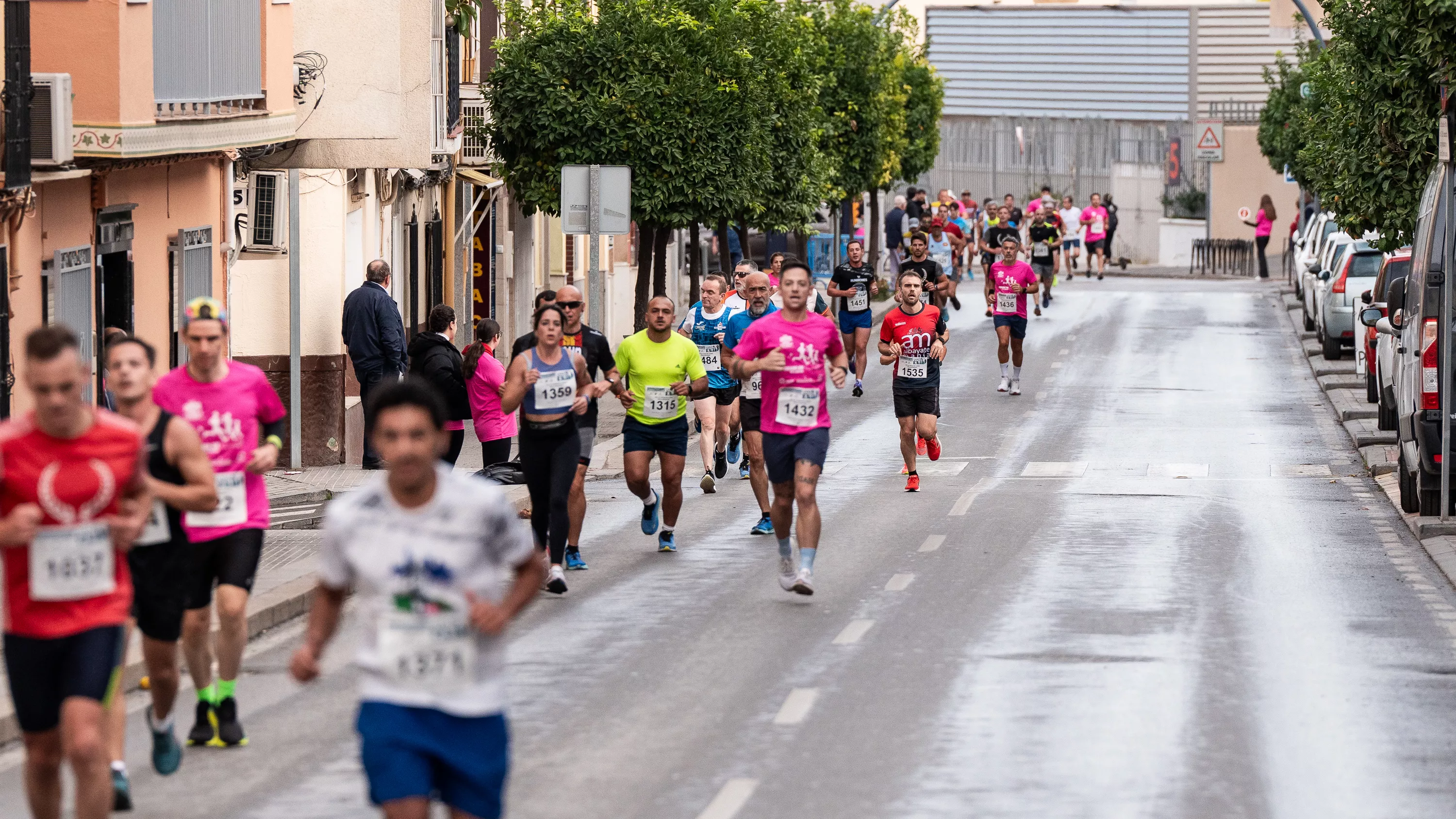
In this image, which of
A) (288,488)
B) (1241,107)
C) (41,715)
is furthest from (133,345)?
(1241,107)

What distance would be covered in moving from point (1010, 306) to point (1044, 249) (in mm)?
14183

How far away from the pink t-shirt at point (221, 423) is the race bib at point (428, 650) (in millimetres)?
3181

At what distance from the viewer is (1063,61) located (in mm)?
71375

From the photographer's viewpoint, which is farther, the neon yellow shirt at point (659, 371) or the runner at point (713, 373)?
the runner at point (713, 373)

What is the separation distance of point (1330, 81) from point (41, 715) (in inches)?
775

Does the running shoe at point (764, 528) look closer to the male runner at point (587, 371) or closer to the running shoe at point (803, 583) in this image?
the male runner at point (587, 371)

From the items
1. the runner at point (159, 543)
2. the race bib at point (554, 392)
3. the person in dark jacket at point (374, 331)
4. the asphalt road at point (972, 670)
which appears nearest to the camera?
the runner at point (159, 543)

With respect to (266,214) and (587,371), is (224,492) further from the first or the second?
(266,214)

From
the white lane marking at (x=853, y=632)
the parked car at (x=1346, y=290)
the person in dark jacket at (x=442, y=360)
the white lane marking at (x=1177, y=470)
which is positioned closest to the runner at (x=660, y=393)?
the white lane marking at (x=853, y=632)

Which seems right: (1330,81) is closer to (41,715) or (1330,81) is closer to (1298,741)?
(1298,741)

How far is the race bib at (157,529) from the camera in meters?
8.79

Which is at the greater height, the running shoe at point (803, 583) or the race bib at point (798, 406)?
the race bib at point (798, 406)

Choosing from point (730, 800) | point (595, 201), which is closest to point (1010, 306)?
point (595, 201)

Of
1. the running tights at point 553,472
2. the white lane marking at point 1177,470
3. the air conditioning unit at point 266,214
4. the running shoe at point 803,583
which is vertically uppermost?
the air conditioning unit at point 266,214
